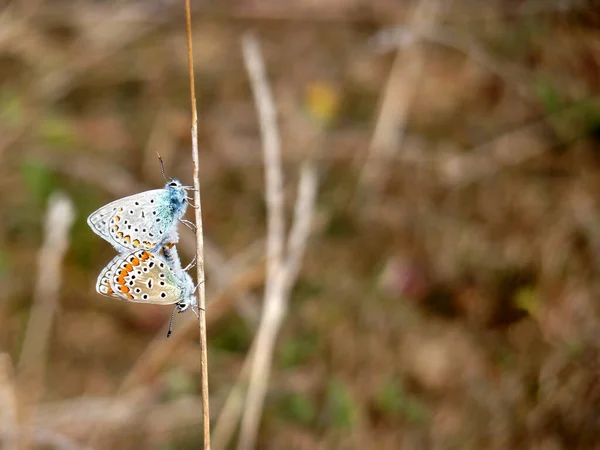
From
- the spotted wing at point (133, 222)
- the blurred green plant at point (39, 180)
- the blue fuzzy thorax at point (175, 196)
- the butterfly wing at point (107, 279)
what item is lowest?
the blurred green plant at point (39, 180)

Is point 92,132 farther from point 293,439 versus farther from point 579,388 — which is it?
point 579,388

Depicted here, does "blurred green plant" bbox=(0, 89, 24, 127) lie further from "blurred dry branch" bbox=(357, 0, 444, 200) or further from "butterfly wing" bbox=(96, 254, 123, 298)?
"butterfly wing" bbox=(96, 254, 123, 298)

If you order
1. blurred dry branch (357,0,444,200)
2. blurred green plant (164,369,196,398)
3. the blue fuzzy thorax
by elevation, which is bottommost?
blurred green plant (164,369,196,398)

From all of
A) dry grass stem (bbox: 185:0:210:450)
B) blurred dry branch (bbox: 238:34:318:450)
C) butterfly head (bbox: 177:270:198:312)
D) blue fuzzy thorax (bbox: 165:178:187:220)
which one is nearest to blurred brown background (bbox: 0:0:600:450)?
blurred dry branch (bbox: 238:34:318:450)

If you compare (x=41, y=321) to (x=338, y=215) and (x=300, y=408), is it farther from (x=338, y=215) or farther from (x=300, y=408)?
(x=338, y=215)

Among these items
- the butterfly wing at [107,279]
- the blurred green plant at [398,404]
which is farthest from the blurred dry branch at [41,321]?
the blurred green plant at [398,404]

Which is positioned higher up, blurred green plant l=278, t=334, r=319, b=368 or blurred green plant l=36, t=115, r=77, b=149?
blurred green plant l=36, t=115, r=77, b=149

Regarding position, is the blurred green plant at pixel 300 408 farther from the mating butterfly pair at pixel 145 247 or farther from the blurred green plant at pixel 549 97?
the blurred green plant at pixel 549 97

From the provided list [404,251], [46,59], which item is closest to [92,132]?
[46,59]
